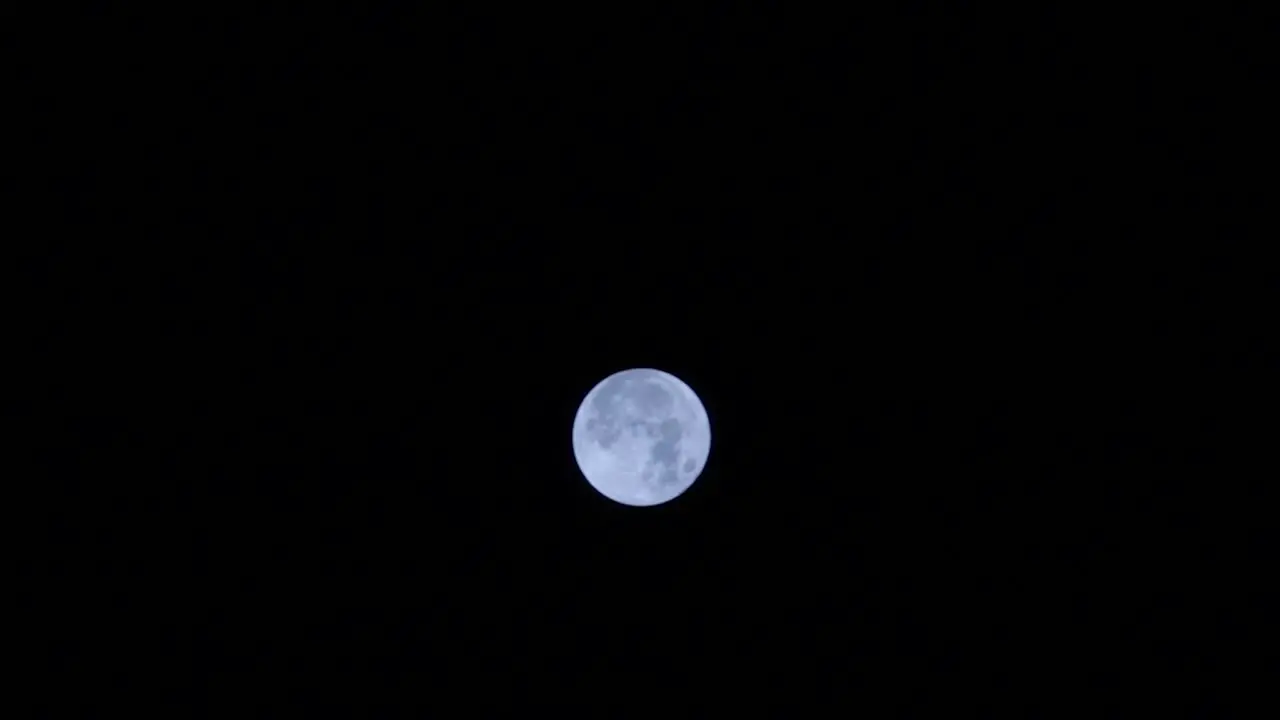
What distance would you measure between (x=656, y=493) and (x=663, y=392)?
79 centimetres

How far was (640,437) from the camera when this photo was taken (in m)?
5.29

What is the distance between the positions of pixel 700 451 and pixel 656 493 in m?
0.47

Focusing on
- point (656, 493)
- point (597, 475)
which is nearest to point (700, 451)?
point (656, 493)

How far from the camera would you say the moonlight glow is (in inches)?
209

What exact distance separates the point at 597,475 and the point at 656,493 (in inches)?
19.0

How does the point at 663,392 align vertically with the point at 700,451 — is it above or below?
above

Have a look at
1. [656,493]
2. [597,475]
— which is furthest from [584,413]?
[656,493]

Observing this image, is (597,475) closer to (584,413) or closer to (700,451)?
(584,413)

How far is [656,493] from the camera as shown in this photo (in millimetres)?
5453

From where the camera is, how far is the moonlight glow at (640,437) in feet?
17.4

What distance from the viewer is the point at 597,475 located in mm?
5402

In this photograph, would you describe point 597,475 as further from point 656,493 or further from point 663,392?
point 663,392

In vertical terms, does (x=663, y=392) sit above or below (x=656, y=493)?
above

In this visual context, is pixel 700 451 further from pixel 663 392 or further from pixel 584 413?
pixel 584 413
